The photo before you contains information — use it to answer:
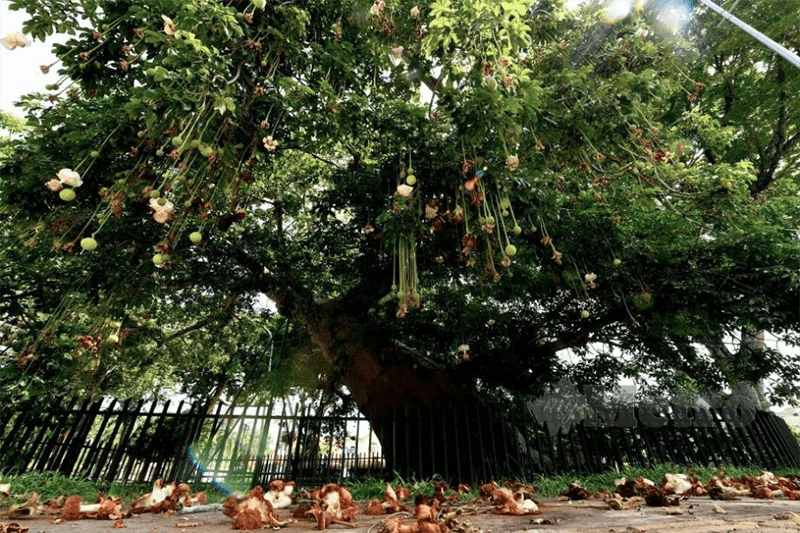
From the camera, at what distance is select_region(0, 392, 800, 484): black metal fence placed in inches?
181

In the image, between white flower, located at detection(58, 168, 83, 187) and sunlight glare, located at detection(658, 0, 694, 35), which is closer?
white flower, located at detection(58, 168, 83, 187)

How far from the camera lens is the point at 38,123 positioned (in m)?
2.82

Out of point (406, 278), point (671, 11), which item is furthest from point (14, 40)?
point (671, 11)

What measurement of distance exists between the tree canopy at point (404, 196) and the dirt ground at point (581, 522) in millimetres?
1190

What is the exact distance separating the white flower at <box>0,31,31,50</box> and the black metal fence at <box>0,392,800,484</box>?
10.8 feet

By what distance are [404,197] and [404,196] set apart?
0.35ft

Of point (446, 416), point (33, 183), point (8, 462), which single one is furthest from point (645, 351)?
point (8, 462)

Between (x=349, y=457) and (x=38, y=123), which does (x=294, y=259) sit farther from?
(x=349, y=457)

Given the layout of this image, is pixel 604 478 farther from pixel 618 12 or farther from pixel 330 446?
pixel 618 12

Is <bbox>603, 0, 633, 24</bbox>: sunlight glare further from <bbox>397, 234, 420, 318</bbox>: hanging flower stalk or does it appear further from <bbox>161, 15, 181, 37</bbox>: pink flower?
<bbox>161, 15, 181, 37</bbox>: pink flower

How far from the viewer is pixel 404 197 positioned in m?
2.88

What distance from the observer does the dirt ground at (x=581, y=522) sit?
160cm

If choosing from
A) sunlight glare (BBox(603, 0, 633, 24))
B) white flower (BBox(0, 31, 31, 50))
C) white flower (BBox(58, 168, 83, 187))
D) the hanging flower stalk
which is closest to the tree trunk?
the hanging flower stalk

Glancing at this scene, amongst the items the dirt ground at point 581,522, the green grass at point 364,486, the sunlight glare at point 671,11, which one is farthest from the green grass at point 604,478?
the sunlight glare at point 671,11
